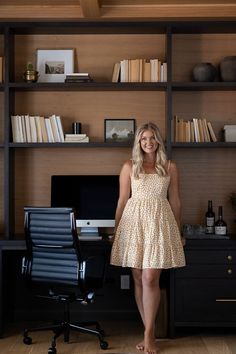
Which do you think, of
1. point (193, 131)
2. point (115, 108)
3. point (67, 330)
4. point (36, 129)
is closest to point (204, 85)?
point (193, 131)

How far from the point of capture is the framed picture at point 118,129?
4.92 meters

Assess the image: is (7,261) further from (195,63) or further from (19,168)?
(195,63)

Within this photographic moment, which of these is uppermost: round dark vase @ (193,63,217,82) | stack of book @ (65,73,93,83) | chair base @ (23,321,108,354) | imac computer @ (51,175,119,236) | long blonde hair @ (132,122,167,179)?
round dark vase @ (193,63,217,82)

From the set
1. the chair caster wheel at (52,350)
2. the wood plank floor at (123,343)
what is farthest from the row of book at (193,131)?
the chair caster wheel at (52,350)

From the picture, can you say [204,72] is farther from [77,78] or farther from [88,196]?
[88,196]

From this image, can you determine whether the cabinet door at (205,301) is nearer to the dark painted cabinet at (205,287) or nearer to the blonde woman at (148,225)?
the dark painted cabinet at (205,287)

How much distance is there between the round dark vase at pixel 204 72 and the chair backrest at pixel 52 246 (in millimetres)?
1678

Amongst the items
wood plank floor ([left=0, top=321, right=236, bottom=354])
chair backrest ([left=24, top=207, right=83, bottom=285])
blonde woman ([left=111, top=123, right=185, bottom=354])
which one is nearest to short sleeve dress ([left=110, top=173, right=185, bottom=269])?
blonde woman ([left=111, top=123, right=185, bottom=354])

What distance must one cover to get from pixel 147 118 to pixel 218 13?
3.68 ft

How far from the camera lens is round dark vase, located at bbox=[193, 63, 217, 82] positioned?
4.70 m

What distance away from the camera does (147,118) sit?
196 inches

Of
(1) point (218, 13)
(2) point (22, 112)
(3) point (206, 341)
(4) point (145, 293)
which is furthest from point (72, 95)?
(3) point (206, 341)

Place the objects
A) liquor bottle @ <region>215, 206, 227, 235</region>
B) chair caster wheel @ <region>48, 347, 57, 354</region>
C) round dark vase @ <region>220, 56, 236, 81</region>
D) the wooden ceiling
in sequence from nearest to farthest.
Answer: chair caster wheel @ <region>48, 347, 57, 354</region>, liquor bottle @ <region>215, 206, 227, 235</region>, round dark vase @ <region>220, 56, 236, 81</region>, the wooden ceiling

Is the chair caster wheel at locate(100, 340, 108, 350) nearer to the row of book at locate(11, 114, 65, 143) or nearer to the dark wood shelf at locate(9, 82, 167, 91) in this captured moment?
the row of book at locate(11, 114, 65, 143)
